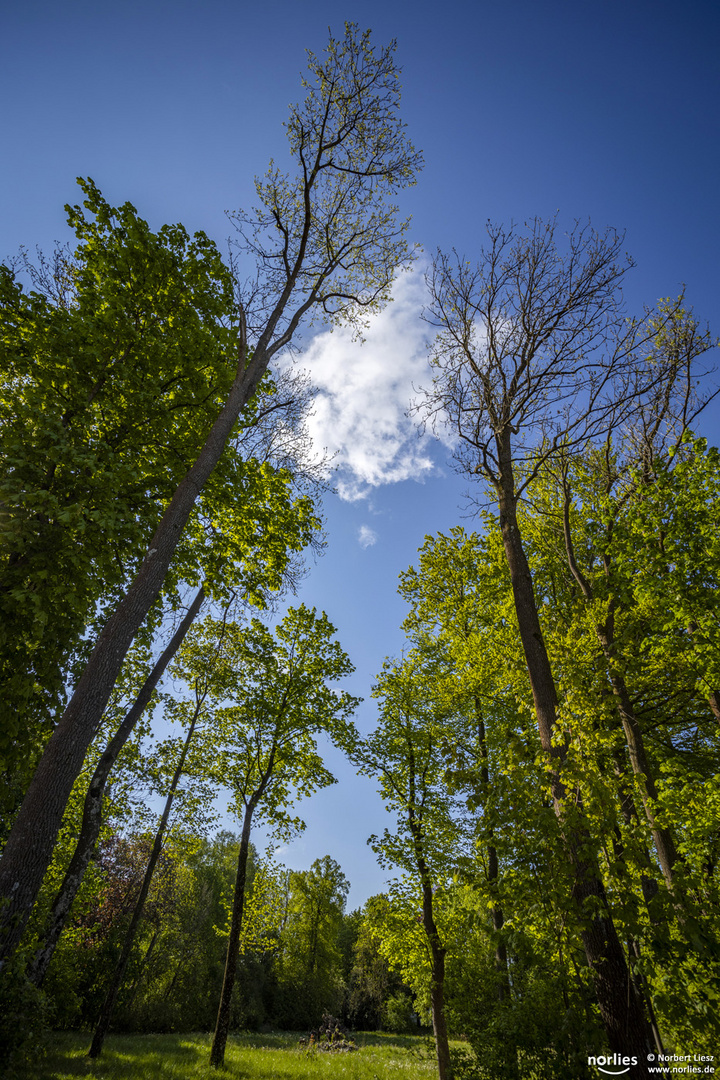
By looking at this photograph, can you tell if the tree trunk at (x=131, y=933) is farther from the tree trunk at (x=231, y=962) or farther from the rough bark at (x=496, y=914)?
the rough bark at (x=496, y=914)

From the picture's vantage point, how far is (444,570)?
14.2 m

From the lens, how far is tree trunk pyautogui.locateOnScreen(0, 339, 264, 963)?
168 inches

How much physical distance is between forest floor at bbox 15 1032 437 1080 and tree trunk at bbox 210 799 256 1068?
1.10 ft

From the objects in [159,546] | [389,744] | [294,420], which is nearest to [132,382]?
[159,546]

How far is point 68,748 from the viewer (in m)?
4.83

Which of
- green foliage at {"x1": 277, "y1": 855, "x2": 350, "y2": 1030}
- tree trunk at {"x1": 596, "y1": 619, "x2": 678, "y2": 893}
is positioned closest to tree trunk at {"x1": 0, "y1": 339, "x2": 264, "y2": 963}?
tree trunk at {"x1": 596, "y1": 619, "x2": 678, "y2": 893}

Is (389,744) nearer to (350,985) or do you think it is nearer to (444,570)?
(444,570)

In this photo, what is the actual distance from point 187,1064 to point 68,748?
11.2m

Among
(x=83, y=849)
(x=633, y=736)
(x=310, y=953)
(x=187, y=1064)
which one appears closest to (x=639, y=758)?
(x=633, y=736)

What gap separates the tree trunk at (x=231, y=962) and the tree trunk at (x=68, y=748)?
7963mm

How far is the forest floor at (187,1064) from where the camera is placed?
348 inches

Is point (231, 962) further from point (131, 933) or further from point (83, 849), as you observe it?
point (83, 849)

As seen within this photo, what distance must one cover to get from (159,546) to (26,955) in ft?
14.0

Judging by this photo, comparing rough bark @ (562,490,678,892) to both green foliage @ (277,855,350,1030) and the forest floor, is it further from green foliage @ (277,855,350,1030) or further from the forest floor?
green foliage @ (277,855,350,1030)
